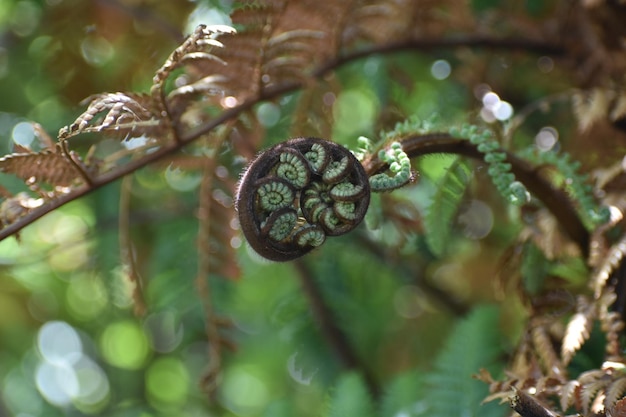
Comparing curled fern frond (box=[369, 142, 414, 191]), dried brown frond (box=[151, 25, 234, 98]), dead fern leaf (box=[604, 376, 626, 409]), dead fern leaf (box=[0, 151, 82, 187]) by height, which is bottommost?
dead fern leaf (box=[604, 376, 626, 409])

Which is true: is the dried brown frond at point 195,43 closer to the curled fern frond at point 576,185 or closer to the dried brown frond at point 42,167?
the dried brown frond at point 42,167

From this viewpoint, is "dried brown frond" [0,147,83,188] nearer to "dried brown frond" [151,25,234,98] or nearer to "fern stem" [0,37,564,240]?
"fern stem" [0,37,564,240]

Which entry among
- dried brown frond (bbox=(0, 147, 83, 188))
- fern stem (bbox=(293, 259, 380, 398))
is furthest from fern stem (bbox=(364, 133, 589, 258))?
fern stem (bbox=(293, 259, 380, 398))

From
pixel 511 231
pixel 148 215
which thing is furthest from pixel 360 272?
pixel 148 215

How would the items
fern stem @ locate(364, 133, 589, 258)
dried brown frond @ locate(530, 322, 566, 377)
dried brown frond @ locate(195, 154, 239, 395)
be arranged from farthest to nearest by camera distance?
dried brown frond @ locate(195, 154, 239, 395) → dried brown frond @ locate(530, 322, 566, 377) → fern stem @ locate(364, 133, 589, 258)

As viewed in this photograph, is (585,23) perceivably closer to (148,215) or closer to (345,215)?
(345,215)

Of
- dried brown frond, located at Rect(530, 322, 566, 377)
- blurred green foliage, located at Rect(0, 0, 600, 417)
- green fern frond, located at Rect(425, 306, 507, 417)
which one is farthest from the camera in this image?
blurred green foliage, located at Rect(0, 0, 600, 417)

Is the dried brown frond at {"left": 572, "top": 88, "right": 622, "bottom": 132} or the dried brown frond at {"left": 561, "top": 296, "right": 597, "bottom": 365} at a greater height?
the dried brown frond at {"left": 572, "top": 88, "right": 622, "bottom": 132}
